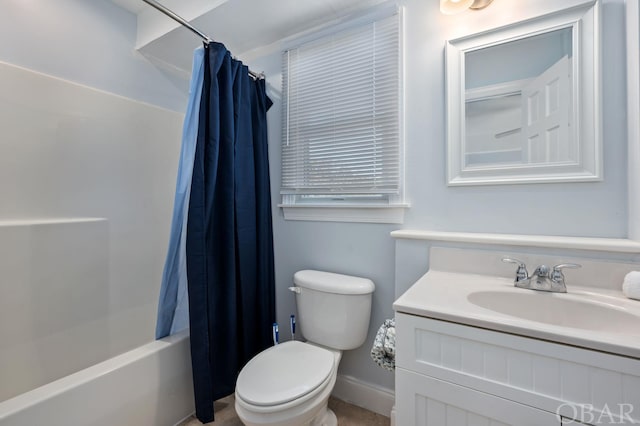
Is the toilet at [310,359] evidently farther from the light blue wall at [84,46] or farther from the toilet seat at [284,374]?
the light blue wall at [84,46]

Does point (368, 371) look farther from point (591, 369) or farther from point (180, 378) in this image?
point (591, 369)

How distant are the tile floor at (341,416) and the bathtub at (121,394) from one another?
0.47ft

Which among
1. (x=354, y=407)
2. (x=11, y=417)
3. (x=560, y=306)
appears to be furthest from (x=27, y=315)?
(x=560, y=306)

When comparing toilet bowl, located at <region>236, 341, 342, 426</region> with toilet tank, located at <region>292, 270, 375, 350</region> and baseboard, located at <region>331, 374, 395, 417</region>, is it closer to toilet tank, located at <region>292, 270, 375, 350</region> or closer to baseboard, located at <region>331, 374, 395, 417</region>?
toilet tank, located at <region>292, 270, 375, 350</region>

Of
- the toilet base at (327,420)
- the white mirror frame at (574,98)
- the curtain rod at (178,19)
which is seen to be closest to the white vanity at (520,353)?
the white mirror frame at (574,98)

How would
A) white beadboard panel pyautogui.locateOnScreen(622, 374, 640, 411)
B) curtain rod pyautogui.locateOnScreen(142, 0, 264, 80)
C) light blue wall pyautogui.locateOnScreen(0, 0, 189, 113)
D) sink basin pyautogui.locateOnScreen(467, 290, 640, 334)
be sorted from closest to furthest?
white beadboard panel pyautogui.locateOnScreen(622, 374, 640, 411)
sink basin pyautogui.locateOnScreen(467, 290, 640, 334)
curtain rod pyautogui.locateOnScreen(142, 0, 264, 80)
light blue wall pyautogui.locateOnScreen(0, 0, 189, 113)

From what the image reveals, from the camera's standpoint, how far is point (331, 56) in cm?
162

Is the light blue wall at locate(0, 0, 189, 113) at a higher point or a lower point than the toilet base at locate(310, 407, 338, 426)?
higher

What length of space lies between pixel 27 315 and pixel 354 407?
5.64 feet

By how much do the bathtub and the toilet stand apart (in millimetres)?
395

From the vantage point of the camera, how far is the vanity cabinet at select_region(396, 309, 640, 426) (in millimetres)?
627

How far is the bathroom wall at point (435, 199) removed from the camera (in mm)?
1036

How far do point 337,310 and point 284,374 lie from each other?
1.26 feet

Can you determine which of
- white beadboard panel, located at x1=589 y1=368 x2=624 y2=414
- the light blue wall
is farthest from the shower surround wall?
white beadboard panel, located at x1=589 y1=368 x2=624 y2=414
